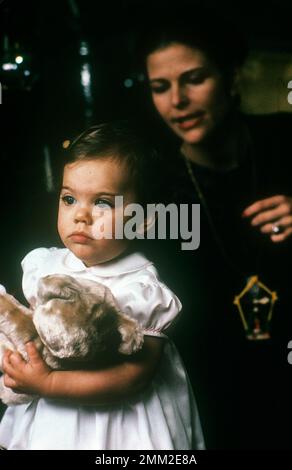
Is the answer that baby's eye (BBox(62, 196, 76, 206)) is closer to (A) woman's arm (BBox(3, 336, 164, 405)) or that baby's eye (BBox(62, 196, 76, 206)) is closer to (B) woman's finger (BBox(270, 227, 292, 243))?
(A) woman's arm (BBox(3, 336, 164, 405))

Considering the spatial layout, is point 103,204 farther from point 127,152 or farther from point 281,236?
point 281,236

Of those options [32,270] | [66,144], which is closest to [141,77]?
[66,144]

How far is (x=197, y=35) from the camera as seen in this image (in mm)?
1455

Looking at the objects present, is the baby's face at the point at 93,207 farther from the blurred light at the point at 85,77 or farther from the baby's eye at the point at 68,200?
the blurred light at the point at 85,77

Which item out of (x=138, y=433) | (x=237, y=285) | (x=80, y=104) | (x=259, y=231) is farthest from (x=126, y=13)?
(x=138, y=433)

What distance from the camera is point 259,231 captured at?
1497mm

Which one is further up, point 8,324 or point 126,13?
point 126,13

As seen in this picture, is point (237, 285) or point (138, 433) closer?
point (138, 433)

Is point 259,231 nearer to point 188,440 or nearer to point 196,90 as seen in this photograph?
point 196,90

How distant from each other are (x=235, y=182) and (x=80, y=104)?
47 cm

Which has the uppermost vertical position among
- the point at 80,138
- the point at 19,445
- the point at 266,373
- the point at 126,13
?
the point at 126,13

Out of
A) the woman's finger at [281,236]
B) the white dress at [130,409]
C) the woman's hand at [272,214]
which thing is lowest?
the white dress at [130,409]

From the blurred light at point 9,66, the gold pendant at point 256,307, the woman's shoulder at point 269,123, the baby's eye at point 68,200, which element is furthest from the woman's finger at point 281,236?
the blurred light at point 9,66

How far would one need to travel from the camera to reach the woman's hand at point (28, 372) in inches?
53.1
